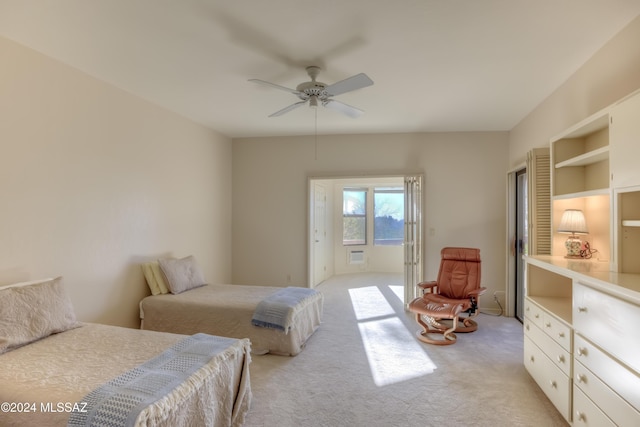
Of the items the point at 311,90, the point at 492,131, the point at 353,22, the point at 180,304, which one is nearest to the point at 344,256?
the point at 492,131

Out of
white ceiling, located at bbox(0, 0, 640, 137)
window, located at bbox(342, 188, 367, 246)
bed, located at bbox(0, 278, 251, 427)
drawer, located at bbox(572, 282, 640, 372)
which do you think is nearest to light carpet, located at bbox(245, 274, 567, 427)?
bed, located at bbox(0, 278, 251, 427)

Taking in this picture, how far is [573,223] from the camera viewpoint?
266cm

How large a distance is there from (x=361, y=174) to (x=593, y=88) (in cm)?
297

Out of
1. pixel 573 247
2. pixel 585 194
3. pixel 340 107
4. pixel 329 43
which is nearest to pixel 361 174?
pixel 340 107

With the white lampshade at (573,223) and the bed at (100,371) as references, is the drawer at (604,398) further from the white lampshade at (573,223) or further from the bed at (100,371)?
the bed at (100,371)

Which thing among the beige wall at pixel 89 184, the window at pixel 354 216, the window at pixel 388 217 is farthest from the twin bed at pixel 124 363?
the window at pixel 388 217

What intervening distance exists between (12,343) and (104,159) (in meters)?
1.80

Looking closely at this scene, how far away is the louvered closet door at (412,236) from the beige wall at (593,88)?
1590 millimetres

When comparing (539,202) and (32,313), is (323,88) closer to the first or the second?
(539,202)

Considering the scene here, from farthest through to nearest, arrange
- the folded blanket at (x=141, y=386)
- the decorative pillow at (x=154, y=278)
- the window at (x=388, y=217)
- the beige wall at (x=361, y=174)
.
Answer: the window at (x=388, y=217), the beige wall at (x=361, y=174), the decorative pillow at (x=154, y=278), the folded blanket at (x=141, y=386)

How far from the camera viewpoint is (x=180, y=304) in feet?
11.1

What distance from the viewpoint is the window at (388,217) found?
8.05 meters

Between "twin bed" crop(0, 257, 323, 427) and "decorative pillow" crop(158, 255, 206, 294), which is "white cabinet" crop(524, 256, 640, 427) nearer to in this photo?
"twin bed" crop(0, 257, 323, 427)

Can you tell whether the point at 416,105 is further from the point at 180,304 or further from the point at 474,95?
the point at 180,304
